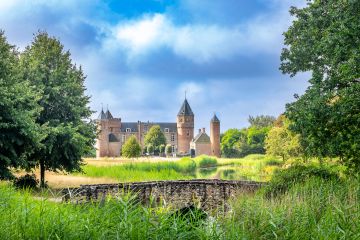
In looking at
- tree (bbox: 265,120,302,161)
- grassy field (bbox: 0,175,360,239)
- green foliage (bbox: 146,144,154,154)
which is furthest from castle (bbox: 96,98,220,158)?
grassy field (bbox: 0,175,360,239)

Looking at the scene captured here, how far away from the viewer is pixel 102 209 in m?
7.68

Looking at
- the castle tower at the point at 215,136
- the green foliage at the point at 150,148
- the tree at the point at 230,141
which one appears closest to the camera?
the castle tower at the point at 215,136

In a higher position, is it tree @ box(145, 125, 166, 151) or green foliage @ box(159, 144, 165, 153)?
tree @ box(145, 125, 166, 151)

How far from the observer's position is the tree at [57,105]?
23141mm

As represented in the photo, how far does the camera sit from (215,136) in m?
Result: 82.1

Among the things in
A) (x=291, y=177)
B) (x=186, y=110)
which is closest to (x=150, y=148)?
(x=186, y=110)

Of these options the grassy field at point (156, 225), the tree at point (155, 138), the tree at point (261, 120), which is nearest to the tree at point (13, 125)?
the grassy field at point (156, 225)

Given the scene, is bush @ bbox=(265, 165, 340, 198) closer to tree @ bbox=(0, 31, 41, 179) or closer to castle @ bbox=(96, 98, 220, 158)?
tree @ bbox=(0, 31, 41, 179)

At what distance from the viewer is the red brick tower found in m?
81.5

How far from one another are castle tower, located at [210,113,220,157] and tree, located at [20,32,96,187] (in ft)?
182

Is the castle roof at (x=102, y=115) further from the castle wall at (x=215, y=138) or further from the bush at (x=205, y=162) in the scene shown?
the bush at (x=205, y=162)

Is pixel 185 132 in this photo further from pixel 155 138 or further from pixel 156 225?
pixel 156 225

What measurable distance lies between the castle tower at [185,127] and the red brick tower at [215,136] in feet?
36.3

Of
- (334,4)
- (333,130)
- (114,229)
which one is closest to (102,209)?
(114,229)
